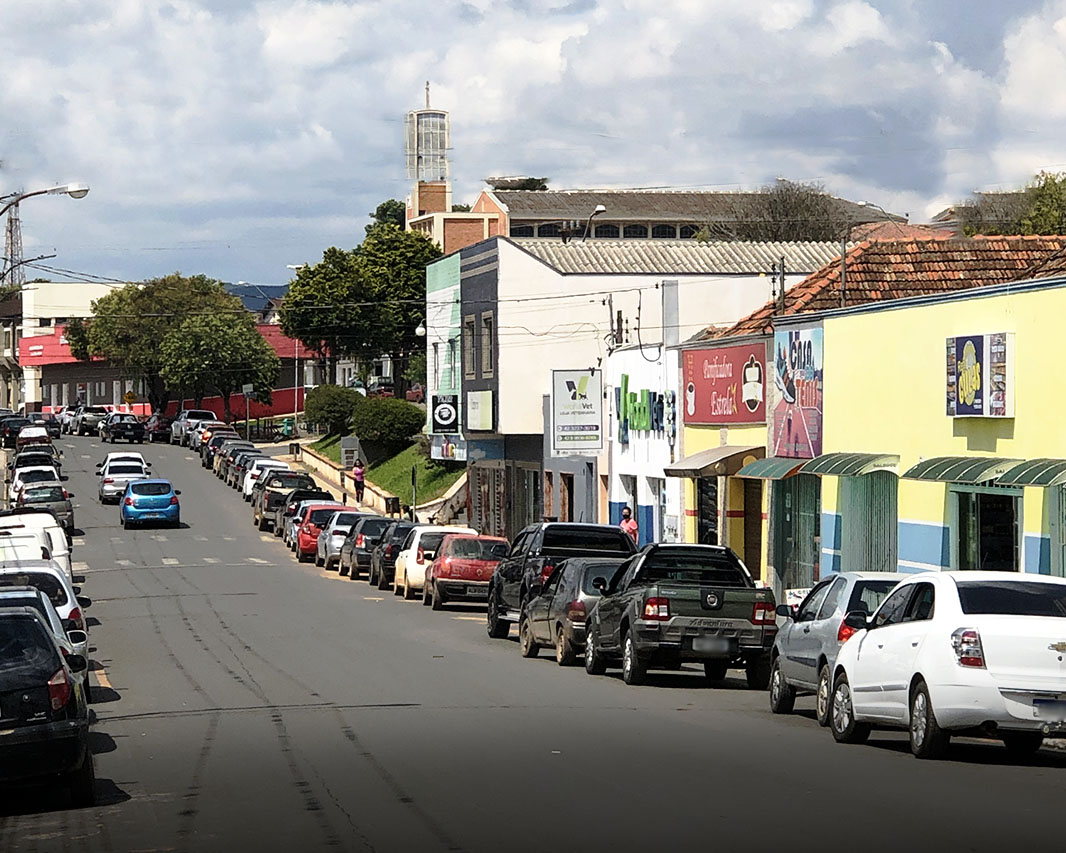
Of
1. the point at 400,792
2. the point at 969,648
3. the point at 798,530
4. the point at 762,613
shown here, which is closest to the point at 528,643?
the point at 762,613

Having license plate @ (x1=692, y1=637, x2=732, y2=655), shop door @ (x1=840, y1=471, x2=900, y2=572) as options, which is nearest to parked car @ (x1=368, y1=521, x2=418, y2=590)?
shop door @ (x1=840, y1=471, x2=900, y2=572)

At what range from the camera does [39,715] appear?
12.1m

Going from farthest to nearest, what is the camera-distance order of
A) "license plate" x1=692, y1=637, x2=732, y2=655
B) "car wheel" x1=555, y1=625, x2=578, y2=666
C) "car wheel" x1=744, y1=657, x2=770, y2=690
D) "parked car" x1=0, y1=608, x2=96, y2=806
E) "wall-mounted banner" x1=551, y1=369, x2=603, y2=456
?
"wall-mounted banner" x1=551, y1=369, x2=603, y2=456
"car wheel" x1=555, y1=625, x2=578, y2=666
"car wheel" x1=744, y1=657, x2=770, y2=690
"license plate" x1=692, y1=637, x2=732, y2=655
"parked car" x1=0, y1=608, x2=96, y2=806

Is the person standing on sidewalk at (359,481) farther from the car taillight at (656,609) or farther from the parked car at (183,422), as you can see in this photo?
the car taillight at (656,609)

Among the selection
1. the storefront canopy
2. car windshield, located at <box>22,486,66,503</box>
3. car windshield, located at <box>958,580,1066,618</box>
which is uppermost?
the storefront canopy

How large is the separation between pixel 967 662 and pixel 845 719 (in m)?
2.37

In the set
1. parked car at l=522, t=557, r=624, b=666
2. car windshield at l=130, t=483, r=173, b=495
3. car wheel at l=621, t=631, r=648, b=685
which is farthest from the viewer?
car windshield at l=130, t=483, r=173, b=495

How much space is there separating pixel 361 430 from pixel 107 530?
19.3 metres

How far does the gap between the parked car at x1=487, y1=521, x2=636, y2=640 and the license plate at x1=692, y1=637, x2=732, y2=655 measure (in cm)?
699

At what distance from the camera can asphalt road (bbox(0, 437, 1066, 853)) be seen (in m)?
10.7

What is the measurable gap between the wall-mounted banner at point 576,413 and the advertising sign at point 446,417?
12359 mm

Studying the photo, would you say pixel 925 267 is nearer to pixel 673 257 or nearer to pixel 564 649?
pixel 564 649

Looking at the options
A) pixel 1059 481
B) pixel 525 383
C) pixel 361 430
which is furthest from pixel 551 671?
pixel 361 430

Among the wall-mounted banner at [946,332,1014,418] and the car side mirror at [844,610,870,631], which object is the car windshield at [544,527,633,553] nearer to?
the wall-mounted banner at [946,332,1014,418]
